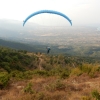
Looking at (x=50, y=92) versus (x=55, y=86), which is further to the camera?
(x=55, y=86)

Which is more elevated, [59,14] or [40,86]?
A: [59,14]

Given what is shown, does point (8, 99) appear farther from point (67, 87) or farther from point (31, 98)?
A: point (67, 87)

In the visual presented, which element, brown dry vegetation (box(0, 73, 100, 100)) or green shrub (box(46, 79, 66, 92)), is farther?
green shrub (box(46, 79, 66, 92))

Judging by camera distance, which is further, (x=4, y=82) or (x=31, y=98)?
(x=4, y=82)

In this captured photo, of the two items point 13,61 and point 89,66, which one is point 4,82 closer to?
point 89,66

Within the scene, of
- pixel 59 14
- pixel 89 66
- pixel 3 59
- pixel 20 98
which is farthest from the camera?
pixel 3 59

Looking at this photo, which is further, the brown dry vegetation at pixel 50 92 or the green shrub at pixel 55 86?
the green shrub at pixel 55 86

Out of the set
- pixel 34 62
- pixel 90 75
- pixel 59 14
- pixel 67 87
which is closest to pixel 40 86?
pixel 67 87

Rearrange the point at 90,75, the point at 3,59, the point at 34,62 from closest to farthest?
the point at 90,75 → the point at 3,59 → the point at 34,62

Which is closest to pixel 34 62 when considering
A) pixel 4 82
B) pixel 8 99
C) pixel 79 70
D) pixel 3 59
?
pixel 3 59
